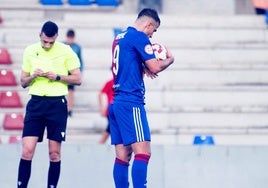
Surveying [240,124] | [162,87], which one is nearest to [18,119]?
[162,87]

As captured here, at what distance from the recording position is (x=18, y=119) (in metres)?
17.5

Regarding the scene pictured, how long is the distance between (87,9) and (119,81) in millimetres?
10947

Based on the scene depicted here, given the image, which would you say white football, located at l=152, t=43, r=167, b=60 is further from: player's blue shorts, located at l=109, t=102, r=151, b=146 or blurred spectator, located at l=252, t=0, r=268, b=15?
blurred spectator, located at l=252, t=0, r=268, b=15

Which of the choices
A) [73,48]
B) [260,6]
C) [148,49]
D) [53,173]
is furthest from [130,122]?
[260,6]

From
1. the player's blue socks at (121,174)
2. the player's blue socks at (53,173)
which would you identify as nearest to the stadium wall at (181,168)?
the player's blue socks at (53,173)

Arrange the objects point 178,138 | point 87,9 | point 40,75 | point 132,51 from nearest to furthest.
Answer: point 132,51
point 40,75
point 178,138
point 87,9

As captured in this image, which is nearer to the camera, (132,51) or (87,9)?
(132,51)

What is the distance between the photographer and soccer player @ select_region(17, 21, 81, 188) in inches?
456

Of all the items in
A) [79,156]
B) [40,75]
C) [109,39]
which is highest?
[109,39]

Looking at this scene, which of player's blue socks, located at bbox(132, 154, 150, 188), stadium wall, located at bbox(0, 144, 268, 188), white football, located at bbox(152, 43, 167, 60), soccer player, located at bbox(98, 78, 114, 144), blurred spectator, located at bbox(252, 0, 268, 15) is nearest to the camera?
player's blue socks, located at bbox(132, 154, 150, 188)

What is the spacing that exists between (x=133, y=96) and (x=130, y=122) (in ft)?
0.84

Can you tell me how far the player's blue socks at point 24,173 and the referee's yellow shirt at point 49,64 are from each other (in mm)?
742

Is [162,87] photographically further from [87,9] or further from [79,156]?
[79,156]

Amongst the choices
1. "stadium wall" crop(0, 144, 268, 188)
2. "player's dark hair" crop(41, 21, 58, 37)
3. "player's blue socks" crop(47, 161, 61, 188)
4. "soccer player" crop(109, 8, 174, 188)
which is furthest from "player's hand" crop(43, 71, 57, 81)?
"stadium wall" crop(0, 144, 268, 188)
